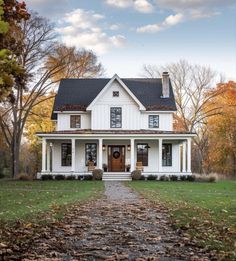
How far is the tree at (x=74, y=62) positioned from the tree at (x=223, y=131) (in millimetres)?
13372

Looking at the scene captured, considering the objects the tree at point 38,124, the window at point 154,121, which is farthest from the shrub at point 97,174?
the tree at point 38,124

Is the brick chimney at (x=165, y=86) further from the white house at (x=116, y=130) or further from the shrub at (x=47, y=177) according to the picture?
the shrub at (x=47, y=177)

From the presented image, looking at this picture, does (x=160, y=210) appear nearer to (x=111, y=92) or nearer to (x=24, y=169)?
(x=111, y=92)

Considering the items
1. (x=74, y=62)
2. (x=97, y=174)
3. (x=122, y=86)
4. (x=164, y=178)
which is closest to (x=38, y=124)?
(x=74, y=62)

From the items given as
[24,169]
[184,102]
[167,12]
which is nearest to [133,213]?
[167,12]

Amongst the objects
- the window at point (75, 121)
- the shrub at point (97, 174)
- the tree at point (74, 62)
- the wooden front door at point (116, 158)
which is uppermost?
the tree at point (74, 62)

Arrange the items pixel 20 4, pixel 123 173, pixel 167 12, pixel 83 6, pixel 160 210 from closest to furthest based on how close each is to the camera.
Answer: pixel 20 4, pixel 160 210, pixel 83 6, pixel 167 12, pixel 123 173

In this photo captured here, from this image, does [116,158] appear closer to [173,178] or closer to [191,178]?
[173,178]

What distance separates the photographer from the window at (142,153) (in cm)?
3581

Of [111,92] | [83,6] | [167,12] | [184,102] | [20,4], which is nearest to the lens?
[20,4]

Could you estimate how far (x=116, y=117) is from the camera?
35.6 m

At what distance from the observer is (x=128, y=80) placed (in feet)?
129

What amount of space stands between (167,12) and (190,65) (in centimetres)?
2901

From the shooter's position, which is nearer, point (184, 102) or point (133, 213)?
point (133, 213)
